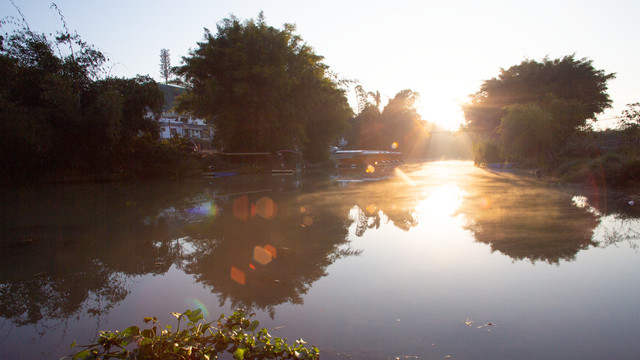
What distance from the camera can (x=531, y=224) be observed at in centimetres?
805

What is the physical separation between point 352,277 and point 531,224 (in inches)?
205

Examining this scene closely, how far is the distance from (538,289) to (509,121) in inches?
869

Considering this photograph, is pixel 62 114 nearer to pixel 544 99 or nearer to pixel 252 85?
pixel 252 85

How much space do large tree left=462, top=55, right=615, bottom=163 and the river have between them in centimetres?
1446

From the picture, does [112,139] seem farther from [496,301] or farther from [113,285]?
[496,301]

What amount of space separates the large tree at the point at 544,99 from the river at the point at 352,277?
14458 millimetres

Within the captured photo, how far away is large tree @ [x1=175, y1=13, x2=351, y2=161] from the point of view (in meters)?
24.8

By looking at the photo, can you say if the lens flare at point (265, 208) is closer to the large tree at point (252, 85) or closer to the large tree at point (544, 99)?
the large tree at point (252, 85)

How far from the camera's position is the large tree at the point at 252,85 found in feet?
81.4

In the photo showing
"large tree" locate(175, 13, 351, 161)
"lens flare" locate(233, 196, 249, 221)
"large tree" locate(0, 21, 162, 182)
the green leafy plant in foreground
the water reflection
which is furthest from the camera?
"large tree" locate(175, 13, 351, 161)

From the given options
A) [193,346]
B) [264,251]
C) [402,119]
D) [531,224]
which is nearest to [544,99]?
[531,224]

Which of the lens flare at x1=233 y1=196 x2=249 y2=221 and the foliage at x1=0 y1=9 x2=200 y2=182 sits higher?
the foliage at x1=0 y1=9 x2=200 y2=182

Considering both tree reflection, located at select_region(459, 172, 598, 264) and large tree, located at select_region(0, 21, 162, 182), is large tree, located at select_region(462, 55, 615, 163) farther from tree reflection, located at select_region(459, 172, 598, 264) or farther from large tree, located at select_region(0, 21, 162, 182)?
large tree, located at select_region(0, 21, 162, 182)

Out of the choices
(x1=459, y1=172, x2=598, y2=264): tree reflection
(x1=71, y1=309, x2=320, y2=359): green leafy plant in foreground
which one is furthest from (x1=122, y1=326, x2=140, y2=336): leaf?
(x1=459, y1=172, x2=598, y2=264): tree reflection
